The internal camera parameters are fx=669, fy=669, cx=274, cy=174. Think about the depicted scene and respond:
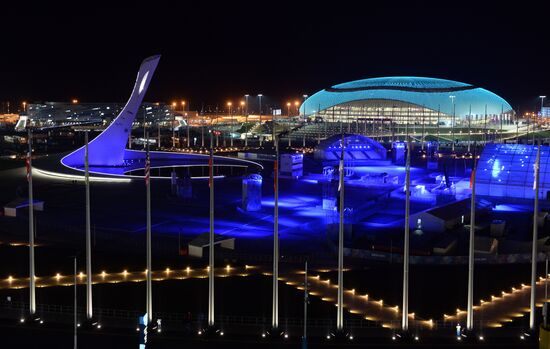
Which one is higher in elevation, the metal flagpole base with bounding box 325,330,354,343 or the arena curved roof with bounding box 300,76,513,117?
the arena curved roof with bounding box 300,76,513,117

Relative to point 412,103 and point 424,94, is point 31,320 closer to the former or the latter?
point 412,103

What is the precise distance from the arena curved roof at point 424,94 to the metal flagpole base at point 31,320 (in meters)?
103

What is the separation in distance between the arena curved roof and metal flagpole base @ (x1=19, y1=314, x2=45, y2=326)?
103 m

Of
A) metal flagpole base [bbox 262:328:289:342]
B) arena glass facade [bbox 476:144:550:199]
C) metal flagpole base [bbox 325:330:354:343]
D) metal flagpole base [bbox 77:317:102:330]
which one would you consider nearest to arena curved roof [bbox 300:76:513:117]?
arena glass facade [bbox 476:144:550:199]

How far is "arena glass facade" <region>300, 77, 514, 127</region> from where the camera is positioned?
120 meters

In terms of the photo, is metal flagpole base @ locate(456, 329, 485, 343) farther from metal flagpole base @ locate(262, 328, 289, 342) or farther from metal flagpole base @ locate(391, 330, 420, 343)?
metal flagpole base @ locate(262, 328, 289, 342)

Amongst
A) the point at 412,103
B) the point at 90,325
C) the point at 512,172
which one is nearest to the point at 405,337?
the point at 90,325

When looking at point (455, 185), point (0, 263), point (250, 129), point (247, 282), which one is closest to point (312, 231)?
point (247, 282)

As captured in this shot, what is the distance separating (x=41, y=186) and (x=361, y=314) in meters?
32.7

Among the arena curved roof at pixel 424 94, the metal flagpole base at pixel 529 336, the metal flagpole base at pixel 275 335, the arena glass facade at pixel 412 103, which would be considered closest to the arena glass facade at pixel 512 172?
the metal flagpole base at pixel 529 336

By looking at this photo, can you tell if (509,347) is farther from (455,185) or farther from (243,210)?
(455,185)

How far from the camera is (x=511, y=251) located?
32.0 m

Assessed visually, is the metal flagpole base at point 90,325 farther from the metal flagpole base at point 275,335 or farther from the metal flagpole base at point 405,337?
the metal flagpole base at point 405,337

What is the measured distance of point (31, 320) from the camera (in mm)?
22156
